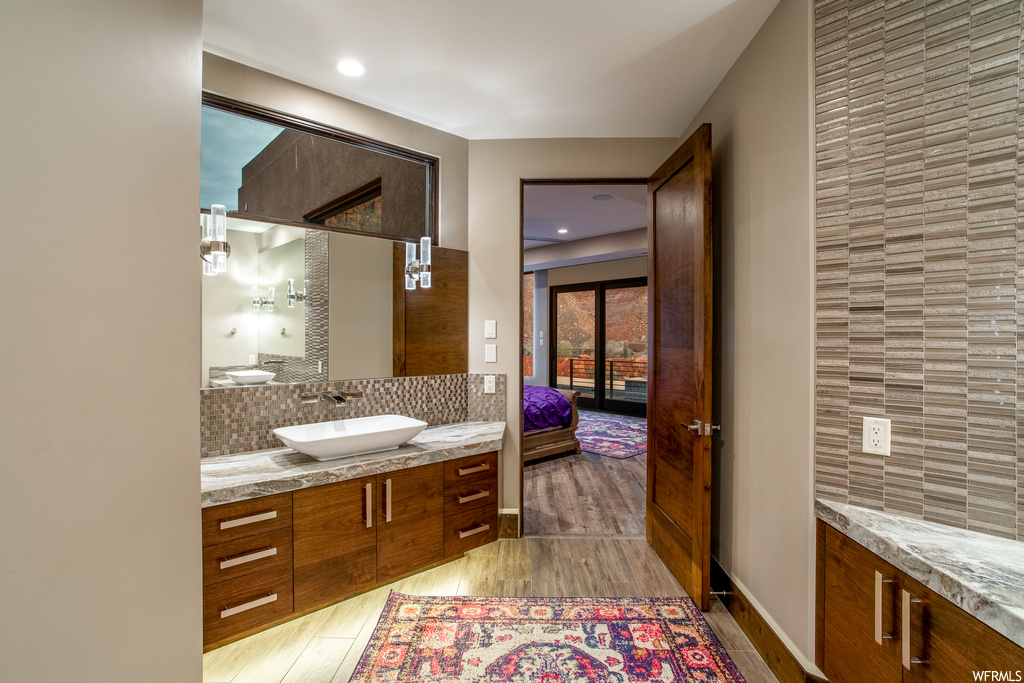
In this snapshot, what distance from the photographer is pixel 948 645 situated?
1026 millimetres

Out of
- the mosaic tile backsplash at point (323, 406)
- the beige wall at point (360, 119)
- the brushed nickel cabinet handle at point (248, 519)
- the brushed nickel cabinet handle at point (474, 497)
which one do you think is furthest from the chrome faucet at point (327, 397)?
Result: the beige wall at point (360, 119)

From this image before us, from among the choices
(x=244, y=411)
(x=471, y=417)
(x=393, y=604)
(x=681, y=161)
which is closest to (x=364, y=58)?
(x=681, y=161)

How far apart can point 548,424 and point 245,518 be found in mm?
3414

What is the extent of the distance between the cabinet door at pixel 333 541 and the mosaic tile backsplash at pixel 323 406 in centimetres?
51

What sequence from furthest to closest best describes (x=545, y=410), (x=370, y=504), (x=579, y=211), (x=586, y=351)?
1. (x=586, y=351)
2. (x=579, y=211)
3. (x=545, y=410)
4. (x=370, y=504)

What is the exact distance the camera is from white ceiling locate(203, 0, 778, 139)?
1823 millimetres

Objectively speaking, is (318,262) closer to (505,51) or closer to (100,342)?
(505,51)

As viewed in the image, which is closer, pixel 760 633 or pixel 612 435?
pixel 760 633

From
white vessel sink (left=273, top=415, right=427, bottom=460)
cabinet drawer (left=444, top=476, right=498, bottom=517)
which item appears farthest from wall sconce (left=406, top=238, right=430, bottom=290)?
cabinet drawer (left=444, top=476, right=498, bottom=517)

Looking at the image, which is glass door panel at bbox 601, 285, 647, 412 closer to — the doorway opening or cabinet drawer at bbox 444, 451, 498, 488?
the doorway opening

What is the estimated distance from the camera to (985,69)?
4.04 ft

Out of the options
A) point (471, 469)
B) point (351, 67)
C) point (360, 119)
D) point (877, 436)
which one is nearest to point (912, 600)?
point (877, 436)

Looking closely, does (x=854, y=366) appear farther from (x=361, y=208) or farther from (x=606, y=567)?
(x=361, y=208)

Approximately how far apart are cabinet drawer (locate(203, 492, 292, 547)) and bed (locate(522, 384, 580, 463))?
280cm
